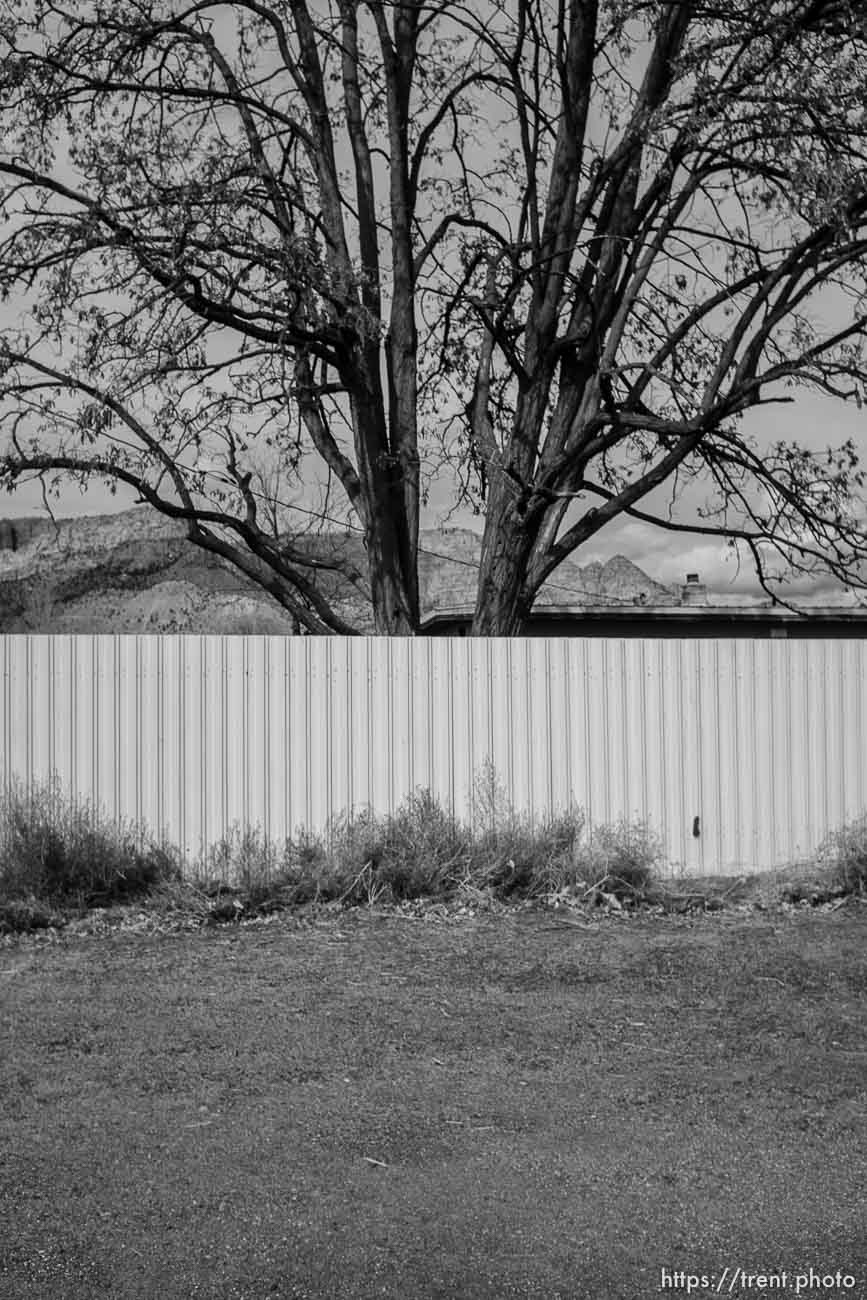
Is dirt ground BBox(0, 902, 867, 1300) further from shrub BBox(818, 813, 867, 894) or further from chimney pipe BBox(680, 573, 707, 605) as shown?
chimney pipe BBox(680, 573, 707, 605)

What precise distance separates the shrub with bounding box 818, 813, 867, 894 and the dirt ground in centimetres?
187

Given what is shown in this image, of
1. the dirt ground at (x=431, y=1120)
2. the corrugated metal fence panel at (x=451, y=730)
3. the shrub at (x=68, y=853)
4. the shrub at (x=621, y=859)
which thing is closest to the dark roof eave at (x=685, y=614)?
the corrugated metal fence panel at (x=451, y=730)

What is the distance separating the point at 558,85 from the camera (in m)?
13.1

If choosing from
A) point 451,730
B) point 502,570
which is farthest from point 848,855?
point 502,570

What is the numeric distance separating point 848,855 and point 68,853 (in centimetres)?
531

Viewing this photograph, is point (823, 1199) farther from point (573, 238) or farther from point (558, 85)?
point (558, 85)

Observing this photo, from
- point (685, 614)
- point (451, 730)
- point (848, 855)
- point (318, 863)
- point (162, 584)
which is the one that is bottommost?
point (848, 855)

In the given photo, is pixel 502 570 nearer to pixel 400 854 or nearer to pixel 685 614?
pixel 400 854

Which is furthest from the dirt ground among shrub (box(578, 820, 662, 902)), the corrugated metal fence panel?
the corrugated metal fence panel

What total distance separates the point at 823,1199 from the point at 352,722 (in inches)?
237

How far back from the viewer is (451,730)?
32.4 ft

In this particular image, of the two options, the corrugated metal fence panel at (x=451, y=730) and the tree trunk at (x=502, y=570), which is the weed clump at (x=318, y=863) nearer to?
the corrugated metal fence panel at (x=451, y=730)

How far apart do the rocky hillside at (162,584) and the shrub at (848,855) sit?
1792cm

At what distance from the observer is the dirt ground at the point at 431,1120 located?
144 inches
